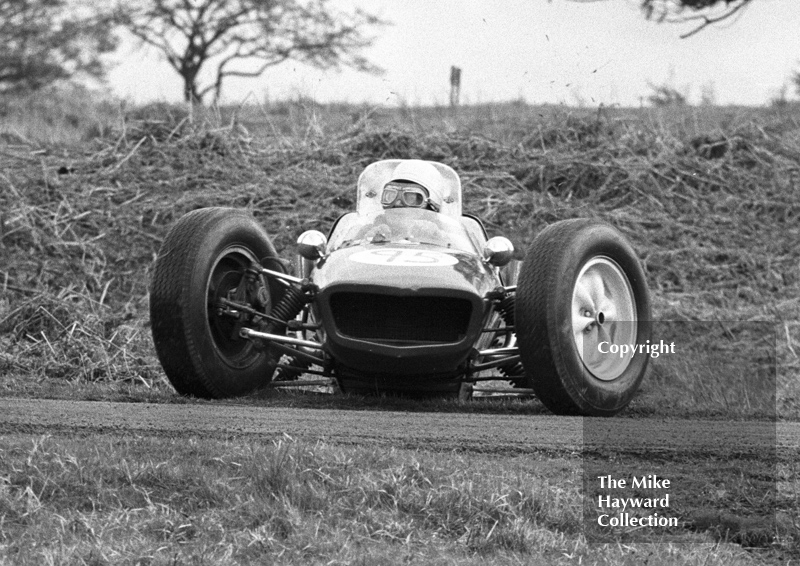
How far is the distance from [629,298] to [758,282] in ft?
27.3

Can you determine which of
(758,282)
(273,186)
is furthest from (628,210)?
(273,186)

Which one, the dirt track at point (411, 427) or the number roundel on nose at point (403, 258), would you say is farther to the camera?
the number roundel on nose at point (403, 258)

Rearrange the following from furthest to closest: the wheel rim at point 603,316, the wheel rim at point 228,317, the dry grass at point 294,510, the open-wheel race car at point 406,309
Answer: the wheel rim at point 228,317 < the wheel rim at point 603,316 < the open-wheel race car at point 406,309 < the dry grass at point 294,510

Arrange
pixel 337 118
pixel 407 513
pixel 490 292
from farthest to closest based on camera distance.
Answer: pixel 337 118 → pixel 490 292 → pixel 407 513

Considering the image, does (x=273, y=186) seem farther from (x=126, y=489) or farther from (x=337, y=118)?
(x=126, y=489)

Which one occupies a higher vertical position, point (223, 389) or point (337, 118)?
point (337, 118)

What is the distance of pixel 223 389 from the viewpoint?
8797 millimetres

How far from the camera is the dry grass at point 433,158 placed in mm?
15602

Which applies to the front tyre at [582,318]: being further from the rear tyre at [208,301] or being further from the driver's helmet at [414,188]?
the rear tyre at [208,301]

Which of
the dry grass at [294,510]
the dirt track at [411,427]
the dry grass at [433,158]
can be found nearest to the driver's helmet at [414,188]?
the dirt track at [411,427]

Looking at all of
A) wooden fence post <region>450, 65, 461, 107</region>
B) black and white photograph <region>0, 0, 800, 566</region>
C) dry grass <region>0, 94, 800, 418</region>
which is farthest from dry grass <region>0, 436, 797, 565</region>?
wooden fence post <region>450, 65, 461, 107</region>

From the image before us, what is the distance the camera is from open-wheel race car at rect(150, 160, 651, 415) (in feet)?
26.2

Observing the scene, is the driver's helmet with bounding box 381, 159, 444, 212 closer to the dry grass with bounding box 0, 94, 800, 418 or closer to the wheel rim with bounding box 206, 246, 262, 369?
the wheel rim with bounding box 206, 246, 262, 369

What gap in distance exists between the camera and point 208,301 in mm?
8797
